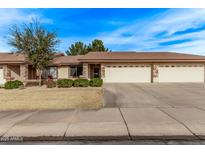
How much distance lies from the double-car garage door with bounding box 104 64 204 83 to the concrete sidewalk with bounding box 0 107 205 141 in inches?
664

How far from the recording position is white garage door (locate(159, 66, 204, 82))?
1009 inches

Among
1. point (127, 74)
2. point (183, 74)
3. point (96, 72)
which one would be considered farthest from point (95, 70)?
point (183, 74)

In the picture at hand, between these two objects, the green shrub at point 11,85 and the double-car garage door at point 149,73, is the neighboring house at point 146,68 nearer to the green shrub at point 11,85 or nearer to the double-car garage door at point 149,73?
the double-car garage door at point 149,73

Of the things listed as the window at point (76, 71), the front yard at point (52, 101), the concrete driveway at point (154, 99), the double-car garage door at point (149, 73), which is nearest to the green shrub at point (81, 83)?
the double-car garage door at point (149, 73)

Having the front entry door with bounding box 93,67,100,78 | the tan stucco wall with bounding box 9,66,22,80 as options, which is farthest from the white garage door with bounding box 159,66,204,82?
the tan stucco wall with bounding box 9,66,22,80

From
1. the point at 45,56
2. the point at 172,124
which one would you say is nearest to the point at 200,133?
the point at 172,124

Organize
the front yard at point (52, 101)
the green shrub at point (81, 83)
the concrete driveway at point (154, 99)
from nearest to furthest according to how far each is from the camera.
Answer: the front yard at point (52, 101)
the concrete driveway at point (154, 99)
the green shrub at point (81, 83)

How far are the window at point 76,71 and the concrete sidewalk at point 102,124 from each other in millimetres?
19868

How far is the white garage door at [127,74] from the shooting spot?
2580 centimetres

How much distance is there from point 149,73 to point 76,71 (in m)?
9.80

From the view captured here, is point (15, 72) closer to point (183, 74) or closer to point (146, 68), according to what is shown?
point (146, 68)

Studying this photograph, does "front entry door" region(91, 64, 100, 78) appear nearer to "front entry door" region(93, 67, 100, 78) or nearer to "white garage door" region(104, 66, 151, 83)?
"front entry door" region(93, 67, 100, 78)

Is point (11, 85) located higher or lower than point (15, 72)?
lower

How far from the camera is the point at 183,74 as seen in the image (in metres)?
25.6
